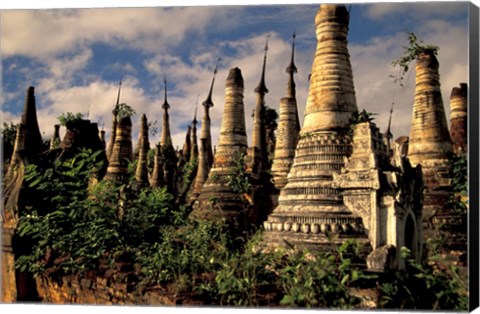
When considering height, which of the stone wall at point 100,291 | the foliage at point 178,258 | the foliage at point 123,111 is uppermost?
the foliage at point 123,111

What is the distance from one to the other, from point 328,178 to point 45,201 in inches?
197

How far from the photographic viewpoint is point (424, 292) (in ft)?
21.7

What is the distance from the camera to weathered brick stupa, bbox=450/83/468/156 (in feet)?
→ 27.2

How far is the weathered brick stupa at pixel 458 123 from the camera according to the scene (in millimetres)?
A: 8297

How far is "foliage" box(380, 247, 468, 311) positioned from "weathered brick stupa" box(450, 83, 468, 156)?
9.45 feet

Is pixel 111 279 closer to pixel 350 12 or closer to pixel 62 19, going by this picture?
pixel 62 19

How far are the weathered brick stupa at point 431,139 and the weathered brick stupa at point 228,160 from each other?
3916 mm

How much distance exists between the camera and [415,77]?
1019 centimetres

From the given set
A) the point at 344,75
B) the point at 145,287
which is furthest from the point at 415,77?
the point at 145,287

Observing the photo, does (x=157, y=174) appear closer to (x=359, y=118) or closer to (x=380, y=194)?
(x=359, y=118)

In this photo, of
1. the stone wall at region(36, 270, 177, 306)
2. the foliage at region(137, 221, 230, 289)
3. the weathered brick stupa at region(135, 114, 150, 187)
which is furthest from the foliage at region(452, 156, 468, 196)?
the weathered brick stupa at region(135, 114, 150, 187)

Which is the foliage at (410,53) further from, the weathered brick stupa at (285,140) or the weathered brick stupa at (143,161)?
the weathered brick stupa at (143,161)

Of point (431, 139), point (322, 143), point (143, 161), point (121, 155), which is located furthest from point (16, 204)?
point (143, 161)

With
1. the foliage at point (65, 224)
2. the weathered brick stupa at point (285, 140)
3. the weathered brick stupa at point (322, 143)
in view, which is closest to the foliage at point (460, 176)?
the weathered brick stupa at point (322, 143)
